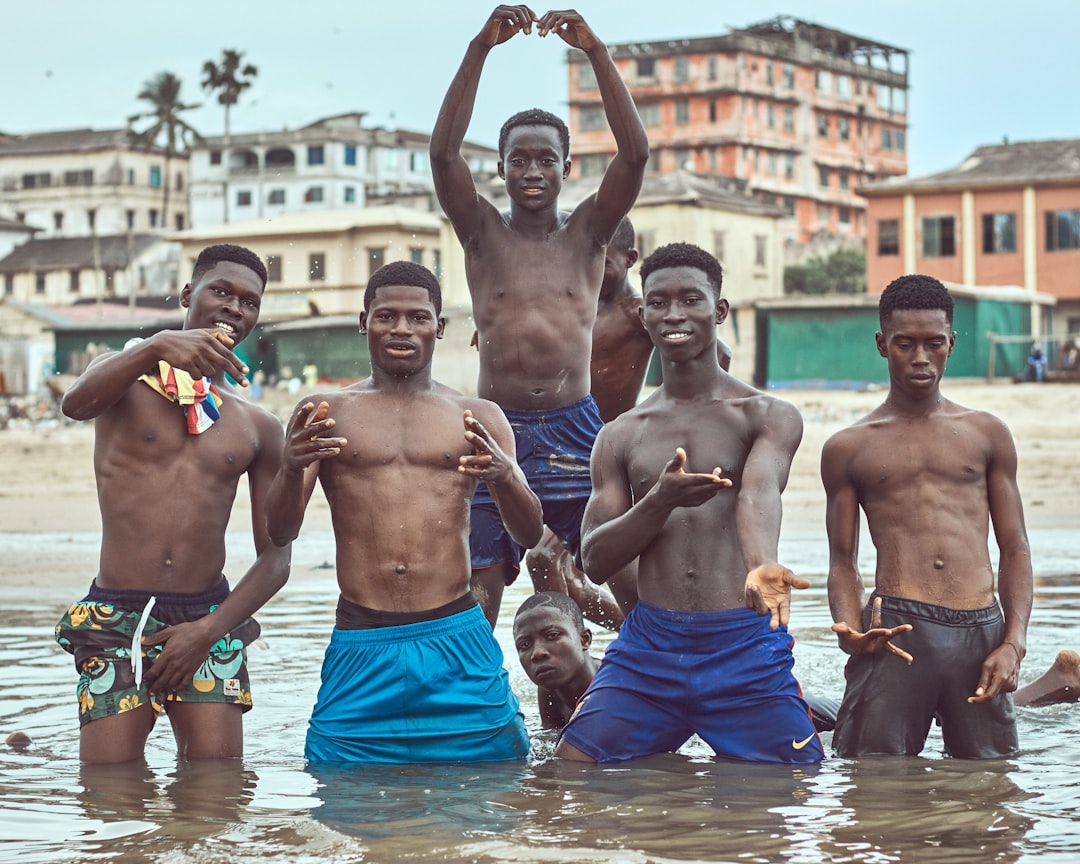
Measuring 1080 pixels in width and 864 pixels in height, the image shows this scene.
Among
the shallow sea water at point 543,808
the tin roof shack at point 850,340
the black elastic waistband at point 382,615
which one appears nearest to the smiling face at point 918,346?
the shallow sea water at point 543,808

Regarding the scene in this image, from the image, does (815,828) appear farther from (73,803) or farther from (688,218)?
(688,218)

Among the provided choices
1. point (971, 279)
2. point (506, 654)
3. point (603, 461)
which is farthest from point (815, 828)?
point (971, 279)

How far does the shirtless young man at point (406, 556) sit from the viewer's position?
5344 millimetres

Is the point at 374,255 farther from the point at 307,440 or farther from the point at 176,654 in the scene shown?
the point at 307,440

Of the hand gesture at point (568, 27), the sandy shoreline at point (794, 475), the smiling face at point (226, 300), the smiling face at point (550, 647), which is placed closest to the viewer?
the smiling face at point (226, 300)

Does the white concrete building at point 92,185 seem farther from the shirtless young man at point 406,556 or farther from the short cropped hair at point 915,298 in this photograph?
the short cropped hair at point 915,298

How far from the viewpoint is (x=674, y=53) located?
2643 inches

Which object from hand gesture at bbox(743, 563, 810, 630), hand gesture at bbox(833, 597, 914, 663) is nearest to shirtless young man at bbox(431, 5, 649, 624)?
hand gesture at bbox(833, 597, 914, 663)

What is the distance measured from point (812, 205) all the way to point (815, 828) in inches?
2648

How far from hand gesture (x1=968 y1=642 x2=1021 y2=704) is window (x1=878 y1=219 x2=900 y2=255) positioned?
38903 mm

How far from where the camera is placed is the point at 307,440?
5.07 meters

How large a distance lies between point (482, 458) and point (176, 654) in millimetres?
1312

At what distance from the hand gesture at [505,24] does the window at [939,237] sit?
3741cm

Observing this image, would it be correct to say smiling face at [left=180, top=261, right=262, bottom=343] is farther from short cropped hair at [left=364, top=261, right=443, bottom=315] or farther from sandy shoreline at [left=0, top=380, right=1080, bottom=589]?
sandy shoreline at [left=0, top=380, right=1080, bottom=589]
